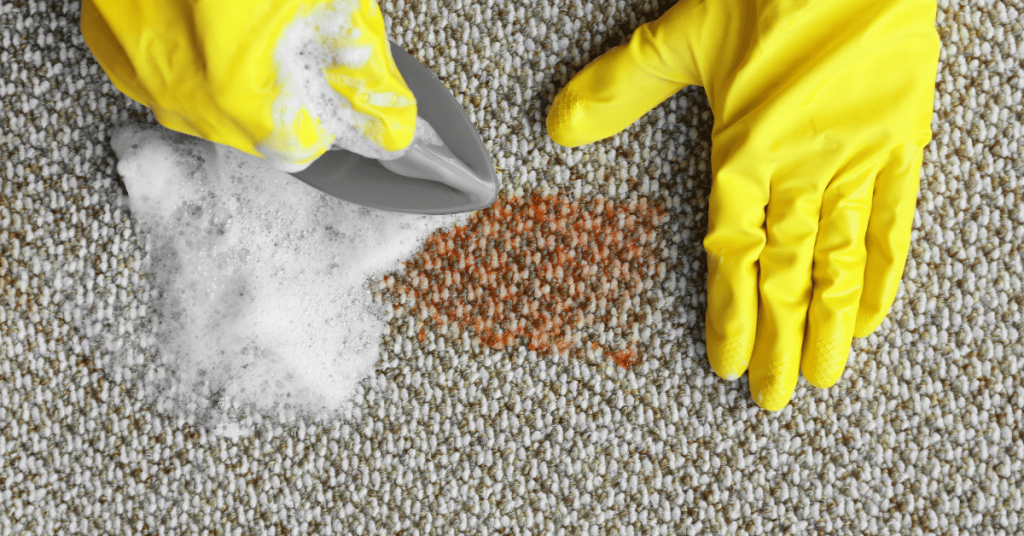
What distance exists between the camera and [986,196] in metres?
0.56

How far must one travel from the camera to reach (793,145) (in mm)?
503

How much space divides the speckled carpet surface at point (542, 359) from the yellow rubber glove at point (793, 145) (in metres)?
0.04

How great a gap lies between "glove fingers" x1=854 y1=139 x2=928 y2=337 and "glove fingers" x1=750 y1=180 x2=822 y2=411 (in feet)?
0.16

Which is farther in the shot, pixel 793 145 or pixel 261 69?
pixel 793 145

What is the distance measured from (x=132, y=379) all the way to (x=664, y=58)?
552 millimetres

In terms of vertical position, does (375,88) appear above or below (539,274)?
above

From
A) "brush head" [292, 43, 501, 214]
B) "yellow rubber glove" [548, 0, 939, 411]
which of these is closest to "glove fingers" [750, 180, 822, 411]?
"yellow rubber glove" [548, 0, 939, 411]

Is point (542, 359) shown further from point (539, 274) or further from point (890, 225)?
point (890, 225)

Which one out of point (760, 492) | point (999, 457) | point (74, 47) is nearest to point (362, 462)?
point (760, 492)

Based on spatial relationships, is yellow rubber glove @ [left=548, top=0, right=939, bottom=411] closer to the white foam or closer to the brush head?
the brush head

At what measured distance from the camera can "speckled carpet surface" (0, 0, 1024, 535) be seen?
22.0 inches

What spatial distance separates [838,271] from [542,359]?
0.26 m

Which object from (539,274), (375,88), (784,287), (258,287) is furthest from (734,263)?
(258,287)

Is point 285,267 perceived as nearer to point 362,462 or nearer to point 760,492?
point 362,462
